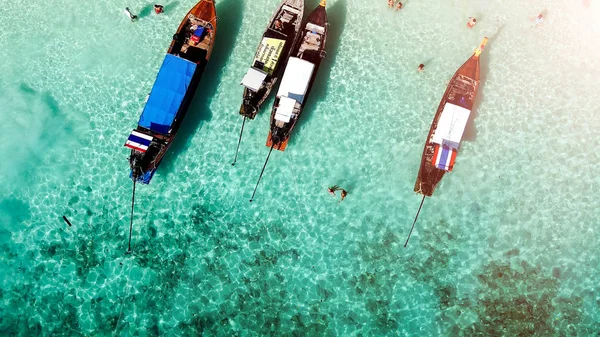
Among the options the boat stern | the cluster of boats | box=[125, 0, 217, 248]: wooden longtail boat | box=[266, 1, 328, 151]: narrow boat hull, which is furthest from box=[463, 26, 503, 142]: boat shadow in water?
the boat stern

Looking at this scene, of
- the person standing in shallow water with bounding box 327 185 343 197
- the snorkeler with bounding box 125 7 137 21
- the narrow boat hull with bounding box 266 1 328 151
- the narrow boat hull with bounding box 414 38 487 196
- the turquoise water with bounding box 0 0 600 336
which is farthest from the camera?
the snorkeler with bounding box 125 7 137 21

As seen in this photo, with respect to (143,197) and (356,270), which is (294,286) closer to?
(356,270)

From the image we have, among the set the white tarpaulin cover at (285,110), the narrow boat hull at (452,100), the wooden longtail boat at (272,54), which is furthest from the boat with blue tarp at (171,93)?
the narrow boat hull at (452,100)

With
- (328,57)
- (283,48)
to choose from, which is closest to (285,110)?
(283,48)

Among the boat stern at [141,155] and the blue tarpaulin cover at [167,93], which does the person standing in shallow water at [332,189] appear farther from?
the boat stern at [141,155]

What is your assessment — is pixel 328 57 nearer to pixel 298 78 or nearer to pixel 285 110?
pixel 298 78

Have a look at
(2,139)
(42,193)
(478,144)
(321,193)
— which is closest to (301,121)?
(321,193)

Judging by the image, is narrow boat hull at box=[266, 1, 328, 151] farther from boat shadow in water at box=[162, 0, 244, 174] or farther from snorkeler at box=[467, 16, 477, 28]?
snorkeler at box=[467, 16, 477, 28]
